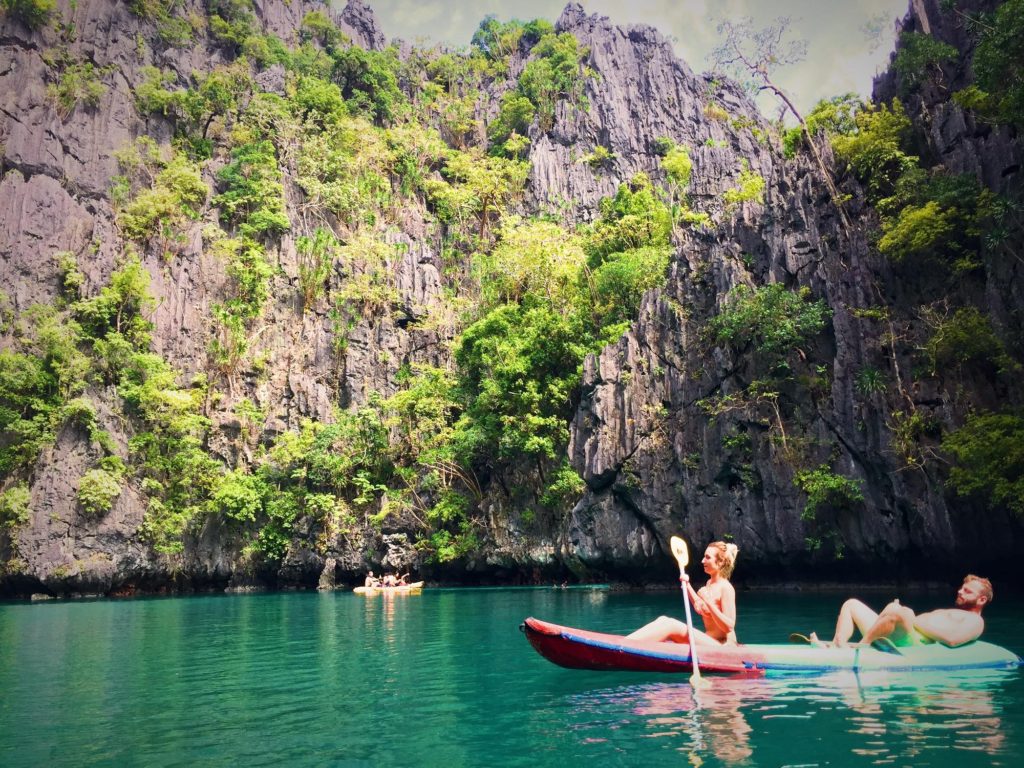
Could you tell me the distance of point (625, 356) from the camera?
84.8 feet

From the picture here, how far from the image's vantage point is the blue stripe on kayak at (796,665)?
27.0 ft

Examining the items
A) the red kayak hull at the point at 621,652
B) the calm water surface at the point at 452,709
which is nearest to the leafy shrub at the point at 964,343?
the calm water surface at the point at 452,709

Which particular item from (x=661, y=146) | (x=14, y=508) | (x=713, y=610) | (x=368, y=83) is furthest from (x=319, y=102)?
(x=713, y=610)

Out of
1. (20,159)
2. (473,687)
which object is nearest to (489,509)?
(473,687)

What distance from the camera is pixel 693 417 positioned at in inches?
933

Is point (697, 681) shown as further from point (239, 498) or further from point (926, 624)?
point (239, 498)

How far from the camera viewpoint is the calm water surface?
577 cm

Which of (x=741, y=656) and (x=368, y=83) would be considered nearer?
(x=741, y=656)

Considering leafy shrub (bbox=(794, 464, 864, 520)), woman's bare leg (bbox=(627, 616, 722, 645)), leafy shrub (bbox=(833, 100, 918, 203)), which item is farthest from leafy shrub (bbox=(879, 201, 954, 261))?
woman's bare leg (bbox=(627, 616, 722, 645))

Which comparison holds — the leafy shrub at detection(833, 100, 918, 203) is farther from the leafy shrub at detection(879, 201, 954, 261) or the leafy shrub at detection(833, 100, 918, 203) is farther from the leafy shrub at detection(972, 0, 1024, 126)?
the leafy shrub at detection(972, 0, 1024, 126)

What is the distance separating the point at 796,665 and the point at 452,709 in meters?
3.95

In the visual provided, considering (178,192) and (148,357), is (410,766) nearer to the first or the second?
(148,357)

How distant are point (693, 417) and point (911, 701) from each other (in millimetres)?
16663

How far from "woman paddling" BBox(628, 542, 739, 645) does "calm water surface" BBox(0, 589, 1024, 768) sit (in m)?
0.52
